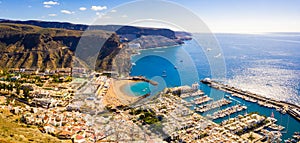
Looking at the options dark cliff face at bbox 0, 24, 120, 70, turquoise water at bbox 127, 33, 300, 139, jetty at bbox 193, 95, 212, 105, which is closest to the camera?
jetty at bbox 193, 95, 212, 105

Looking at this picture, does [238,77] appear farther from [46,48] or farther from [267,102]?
[46,48]

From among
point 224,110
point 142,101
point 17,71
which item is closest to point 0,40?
point 17,71

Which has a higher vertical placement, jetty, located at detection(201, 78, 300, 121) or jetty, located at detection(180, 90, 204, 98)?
jetty, located at detection(180, 90, 204, 98)

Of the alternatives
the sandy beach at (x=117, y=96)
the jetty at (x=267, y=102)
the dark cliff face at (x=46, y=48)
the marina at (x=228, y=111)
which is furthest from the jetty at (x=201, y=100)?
the dark cliff face at (x=46, y=48)

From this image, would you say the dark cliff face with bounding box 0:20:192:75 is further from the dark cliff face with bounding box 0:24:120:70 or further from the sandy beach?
the sandy beach

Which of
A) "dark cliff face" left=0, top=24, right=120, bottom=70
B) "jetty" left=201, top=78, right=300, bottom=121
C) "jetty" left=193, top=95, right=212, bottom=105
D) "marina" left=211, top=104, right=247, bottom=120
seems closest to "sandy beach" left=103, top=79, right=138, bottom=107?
"jetty" left=193, top=95, right=212, bottom=105

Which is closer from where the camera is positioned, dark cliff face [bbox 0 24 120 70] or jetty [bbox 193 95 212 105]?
jetty [bbox 193 95 212 105]

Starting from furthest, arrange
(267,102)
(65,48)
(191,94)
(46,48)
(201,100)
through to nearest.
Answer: (65,48) < (46,48) < (191,94) < (267,102) < (201,100)

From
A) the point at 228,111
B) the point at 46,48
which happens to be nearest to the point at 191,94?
the point at 228,111

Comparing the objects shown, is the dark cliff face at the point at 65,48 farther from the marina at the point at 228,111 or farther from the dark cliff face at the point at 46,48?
the marina at the point at 228,111
